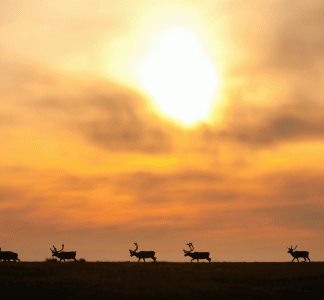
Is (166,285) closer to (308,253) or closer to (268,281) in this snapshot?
(268,281)

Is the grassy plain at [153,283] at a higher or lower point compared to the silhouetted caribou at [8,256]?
lower

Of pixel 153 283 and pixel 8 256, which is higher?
pixel 8 256

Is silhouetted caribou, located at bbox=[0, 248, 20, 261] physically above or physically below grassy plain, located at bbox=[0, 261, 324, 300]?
above

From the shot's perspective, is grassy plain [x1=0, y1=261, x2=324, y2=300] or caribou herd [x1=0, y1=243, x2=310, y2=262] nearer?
grassy plain [x1=0, y1=261, x2=324, y2=300]

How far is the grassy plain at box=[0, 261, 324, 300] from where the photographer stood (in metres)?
30.5

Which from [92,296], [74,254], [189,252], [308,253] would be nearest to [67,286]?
[92,296]

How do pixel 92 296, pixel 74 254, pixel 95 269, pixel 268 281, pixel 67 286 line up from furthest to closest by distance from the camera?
pixel 74 254 → pixel 95 269 → pixel 268 281 → pixel 67 286 → pixel 92 296

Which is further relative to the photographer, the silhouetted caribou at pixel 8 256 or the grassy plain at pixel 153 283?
the silhouetted caribou at pixel 8 256

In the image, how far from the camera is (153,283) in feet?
110

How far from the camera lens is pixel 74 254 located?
59.7m

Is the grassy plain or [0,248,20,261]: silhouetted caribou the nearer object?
the grassy plain

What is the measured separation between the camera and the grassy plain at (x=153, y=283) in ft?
100

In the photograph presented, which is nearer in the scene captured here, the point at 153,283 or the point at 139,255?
the point at 153,283

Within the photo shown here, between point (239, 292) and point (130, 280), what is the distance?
7.83 m
